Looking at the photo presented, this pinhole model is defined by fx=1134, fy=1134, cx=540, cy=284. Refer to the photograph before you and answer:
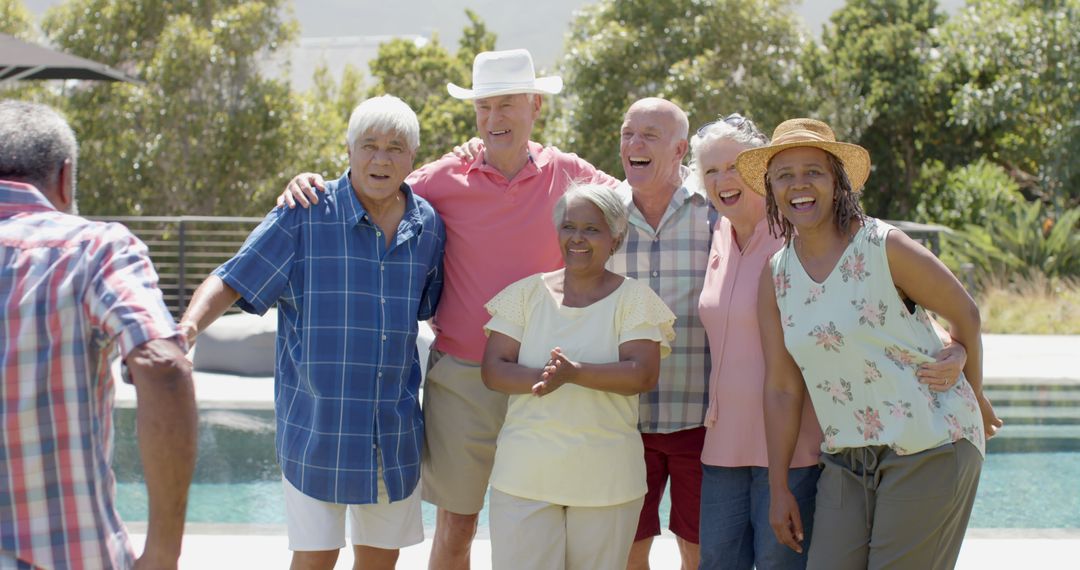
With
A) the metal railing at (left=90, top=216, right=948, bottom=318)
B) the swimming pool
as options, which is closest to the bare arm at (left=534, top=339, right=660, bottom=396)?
the swimming pool

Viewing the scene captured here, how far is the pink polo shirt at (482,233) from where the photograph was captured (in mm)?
3609

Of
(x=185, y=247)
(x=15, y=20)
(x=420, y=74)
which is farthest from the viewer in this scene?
(x=420, y=74)

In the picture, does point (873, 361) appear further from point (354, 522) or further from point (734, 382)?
point (354, 522)

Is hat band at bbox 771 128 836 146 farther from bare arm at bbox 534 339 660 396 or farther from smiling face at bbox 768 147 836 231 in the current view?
bare arm at bbox 534 339 660 396

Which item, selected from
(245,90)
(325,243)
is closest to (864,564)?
(325,243)

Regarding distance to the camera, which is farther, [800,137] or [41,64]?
[41,64]

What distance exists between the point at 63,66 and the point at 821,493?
9028 mm

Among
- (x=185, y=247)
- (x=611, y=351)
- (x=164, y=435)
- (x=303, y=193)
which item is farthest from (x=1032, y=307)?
(x=164, y=435)

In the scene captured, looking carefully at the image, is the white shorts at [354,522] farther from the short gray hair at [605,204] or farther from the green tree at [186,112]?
the green tree at [186,112]

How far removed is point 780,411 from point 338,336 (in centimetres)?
126

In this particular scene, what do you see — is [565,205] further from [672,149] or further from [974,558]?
[974,558]

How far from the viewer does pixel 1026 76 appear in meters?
14.3

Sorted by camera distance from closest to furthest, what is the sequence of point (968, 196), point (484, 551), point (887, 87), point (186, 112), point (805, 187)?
1. point (805, 187)
2. point (484, 551)
3. point (186, 112)
4. point (968, 196)
5. point (887, 87)

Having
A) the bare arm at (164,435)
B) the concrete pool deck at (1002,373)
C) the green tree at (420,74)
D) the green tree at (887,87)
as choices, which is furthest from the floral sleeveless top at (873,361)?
the green tree at (420,74)
